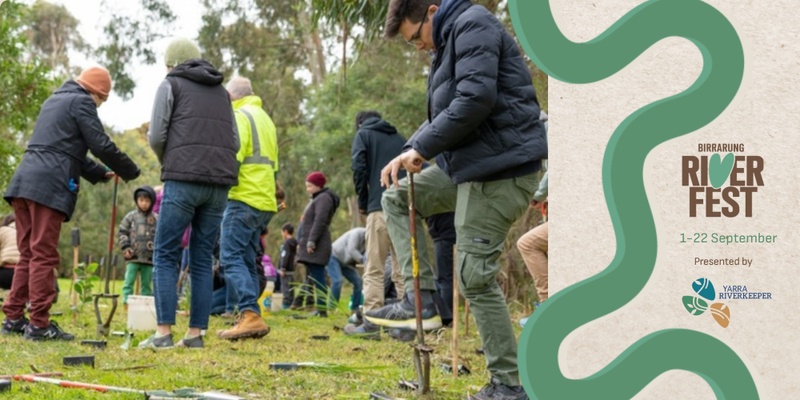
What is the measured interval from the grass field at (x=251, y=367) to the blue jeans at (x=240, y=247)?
309 mm

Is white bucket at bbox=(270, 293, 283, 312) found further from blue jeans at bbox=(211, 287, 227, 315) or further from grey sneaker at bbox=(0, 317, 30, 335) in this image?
grey sneaker at bbox=(0, 317, 30, 335)

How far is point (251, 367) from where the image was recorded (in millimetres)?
4723

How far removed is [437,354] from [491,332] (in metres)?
1.72

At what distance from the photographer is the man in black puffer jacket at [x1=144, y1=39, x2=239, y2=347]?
5461mm

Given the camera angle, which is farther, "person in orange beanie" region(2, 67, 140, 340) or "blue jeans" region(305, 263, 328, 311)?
"blue jeans" region(305, 263, 328, 311)

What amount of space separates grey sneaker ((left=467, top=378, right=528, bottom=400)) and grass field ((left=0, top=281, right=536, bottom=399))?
20cm

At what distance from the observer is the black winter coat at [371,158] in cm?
738

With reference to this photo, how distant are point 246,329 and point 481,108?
3.10 meters

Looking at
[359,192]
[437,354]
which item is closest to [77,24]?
[359,192]

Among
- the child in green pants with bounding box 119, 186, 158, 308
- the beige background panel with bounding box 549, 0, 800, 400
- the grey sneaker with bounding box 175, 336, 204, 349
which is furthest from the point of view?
the child in green pants with bounding box 119, 186, 158, 308

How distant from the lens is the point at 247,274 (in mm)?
6422

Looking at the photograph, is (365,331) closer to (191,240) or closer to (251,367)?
(191,240)

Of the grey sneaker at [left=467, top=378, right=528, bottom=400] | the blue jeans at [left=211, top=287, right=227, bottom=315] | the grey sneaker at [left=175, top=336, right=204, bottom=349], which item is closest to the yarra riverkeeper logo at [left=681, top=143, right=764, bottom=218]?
the grey sneaker at [left=467, top=378, right=528, bottom=400]

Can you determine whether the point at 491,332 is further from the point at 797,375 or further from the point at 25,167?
the point at 25,167
